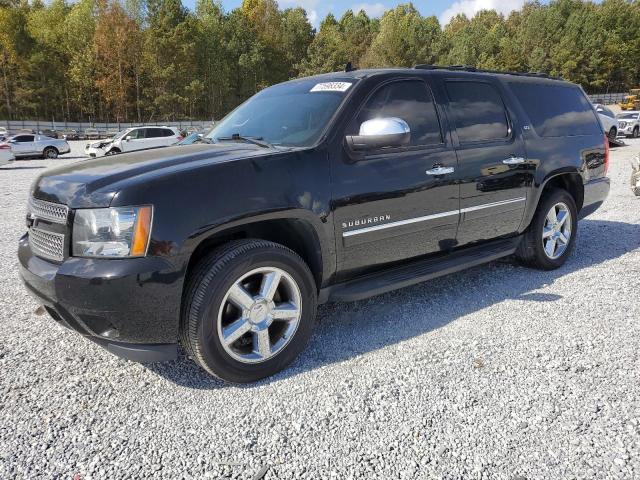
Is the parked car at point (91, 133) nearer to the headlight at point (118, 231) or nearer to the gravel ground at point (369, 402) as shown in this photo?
the gravel ground at point (369, 402)

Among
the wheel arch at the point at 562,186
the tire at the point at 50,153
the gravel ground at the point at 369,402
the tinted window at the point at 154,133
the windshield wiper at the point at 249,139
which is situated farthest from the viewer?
the tire at the point at 50,153

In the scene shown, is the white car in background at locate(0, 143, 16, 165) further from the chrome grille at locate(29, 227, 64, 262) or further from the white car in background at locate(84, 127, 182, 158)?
the chrome grille at locate(29, 227, 64, 262)

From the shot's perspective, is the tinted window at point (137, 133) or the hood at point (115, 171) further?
the tinted window at point (137, 133)

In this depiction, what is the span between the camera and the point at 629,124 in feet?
86.0

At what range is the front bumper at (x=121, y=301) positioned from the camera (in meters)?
→ 2.45

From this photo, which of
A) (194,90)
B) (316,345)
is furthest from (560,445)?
(194,90)

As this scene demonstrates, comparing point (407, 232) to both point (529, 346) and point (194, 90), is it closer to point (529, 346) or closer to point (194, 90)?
point (529, 346)

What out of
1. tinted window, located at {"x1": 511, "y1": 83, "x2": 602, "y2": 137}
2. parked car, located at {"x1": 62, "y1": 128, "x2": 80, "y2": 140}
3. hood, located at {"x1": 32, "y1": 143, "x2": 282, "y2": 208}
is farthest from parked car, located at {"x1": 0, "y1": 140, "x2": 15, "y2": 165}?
parked car, located at {"x1": 62, "y1": 128, "x2": 80, "y2": 140}

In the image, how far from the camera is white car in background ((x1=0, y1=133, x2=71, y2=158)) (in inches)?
947

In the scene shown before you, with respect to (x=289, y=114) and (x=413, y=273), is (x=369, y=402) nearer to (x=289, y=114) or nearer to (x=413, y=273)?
(x=413, y=273)

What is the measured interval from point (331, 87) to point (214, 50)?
6474 centimetres

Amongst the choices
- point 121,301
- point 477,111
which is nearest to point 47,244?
point 121,301

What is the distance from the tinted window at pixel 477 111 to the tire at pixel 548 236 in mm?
951

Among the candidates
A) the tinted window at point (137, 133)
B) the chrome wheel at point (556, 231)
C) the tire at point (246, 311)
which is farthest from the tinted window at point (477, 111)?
the tinted window at point (137, 133)
